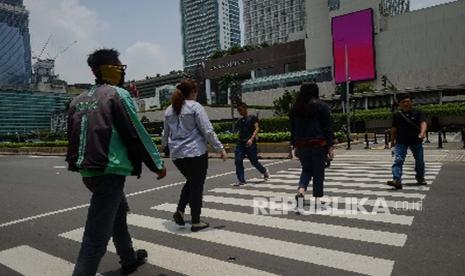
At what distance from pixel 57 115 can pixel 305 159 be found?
161996mm

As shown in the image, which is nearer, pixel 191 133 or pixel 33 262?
pixel 33 262

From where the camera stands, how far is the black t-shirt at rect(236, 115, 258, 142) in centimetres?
970

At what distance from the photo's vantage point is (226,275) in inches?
147

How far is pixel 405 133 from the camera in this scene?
8.06 metres

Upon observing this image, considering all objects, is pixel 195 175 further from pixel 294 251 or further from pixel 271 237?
pixel 294 251

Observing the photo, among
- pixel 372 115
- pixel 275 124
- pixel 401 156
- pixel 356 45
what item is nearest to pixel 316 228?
pixel 401 156

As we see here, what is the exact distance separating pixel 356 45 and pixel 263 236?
7801cm

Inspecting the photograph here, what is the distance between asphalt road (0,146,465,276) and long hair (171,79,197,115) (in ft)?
5.08

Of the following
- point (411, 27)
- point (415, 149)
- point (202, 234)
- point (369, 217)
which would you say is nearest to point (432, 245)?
point (369, 217)

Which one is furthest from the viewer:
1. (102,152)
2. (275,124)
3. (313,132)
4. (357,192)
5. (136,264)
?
(275,124)

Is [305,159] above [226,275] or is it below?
above

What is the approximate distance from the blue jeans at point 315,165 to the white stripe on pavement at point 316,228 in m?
0.83

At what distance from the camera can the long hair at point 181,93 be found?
534 centimetres

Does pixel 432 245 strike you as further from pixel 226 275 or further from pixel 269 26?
pixel 269 26
